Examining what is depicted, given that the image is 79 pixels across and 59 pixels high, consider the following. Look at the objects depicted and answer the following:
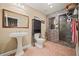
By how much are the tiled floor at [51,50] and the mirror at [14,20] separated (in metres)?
0.63

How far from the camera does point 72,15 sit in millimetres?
1675

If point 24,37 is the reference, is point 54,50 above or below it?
below

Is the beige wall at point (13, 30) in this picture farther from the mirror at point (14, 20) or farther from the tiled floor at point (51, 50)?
the tiled floor at point (51, 50)

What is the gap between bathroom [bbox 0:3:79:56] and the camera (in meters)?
1.58

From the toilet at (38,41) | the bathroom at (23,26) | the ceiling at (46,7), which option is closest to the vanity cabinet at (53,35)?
the bathroom at (23,26)

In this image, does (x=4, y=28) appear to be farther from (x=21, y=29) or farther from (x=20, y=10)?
(x=20, y=10)

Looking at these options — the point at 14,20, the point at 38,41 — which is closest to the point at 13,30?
the point at 14,20

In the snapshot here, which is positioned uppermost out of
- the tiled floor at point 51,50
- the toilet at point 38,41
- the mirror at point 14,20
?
the mirror at point 14,20

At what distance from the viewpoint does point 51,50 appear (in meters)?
1.77

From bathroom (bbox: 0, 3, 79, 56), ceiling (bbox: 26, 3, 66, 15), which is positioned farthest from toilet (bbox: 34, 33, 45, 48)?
ceiling (bbox: 26, 3, 66, 15)

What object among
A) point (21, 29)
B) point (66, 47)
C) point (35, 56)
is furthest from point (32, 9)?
point (66, 47)

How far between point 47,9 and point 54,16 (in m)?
0.25

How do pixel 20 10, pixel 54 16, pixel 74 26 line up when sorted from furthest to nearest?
pixel 54 16 → pixel 20 10 → pixel 74 26

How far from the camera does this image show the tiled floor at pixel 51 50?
5.47 feet
